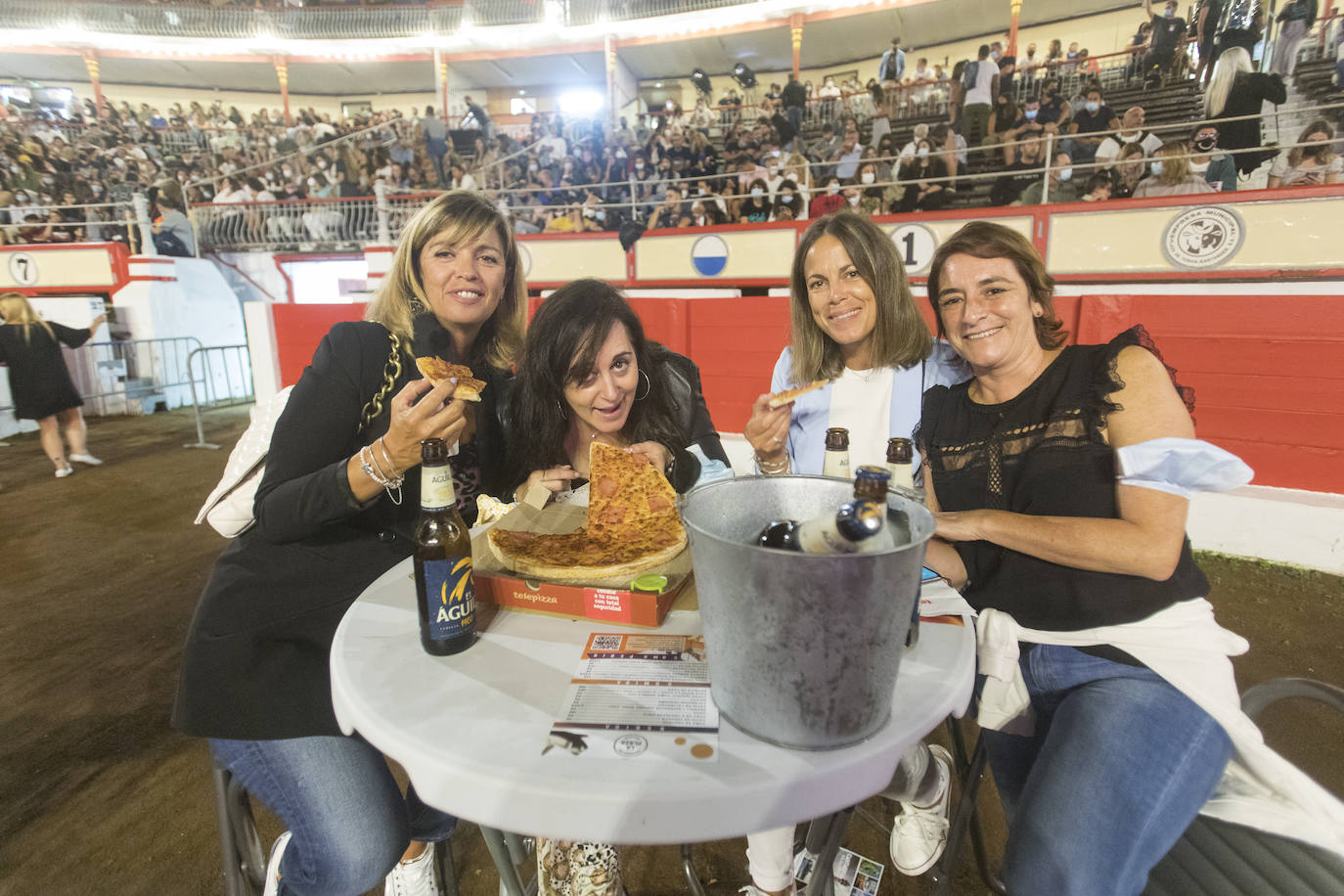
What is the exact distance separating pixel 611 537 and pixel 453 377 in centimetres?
55

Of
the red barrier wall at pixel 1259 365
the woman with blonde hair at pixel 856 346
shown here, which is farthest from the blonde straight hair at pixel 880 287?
the red barrier wall at pixel 1259 365

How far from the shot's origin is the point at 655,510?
60.0 inches

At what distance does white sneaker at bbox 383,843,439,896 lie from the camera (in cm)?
174

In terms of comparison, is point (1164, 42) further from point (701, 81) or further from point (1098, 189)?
point (701, 81)

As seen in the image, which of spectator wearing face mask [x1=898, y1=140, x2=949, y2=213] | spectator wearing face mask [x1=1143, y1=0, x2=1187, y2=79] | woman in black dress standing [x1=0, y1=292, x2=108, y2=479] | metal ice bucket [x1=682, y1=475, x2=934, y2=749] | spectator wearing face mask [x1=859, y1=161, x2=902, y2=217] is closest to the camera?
metal ice bucket [x1=682, y1=475, x2=934, y2=749]

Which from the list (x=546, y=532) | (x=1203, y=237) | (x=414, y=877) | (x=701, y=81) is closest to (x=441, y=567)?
(x=546, y=532)

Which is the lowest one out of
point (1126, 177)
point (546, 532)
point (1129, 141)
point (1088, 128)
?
A: point (546, 532)

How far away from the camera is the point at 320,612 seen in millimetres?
1564

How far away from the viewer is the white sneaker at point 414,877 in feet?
5.71

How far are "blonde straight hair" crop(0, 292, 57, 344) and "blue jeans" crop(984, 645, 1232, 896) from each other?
9506 mm

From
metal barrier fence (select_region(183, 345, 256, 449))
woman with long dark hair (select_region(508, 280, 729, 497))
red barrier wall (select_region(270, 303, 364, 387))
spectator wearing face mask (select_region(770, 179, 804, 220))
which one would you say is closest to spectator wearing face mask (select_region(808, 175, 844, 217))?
spectator wearing face mask (select_region(770, 179, 804, 220))

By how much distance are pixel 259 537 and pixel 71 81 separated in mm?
27329

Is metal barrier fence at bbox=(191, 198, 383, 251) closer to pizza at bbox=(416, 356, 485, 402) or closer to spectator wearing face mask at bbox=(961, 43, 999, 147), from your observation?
spectator wearing face mask at bbox=(961, 43, 999, 147)

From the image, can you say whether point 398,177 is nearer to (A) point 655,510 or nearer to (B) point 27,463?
(B) point 27,463
